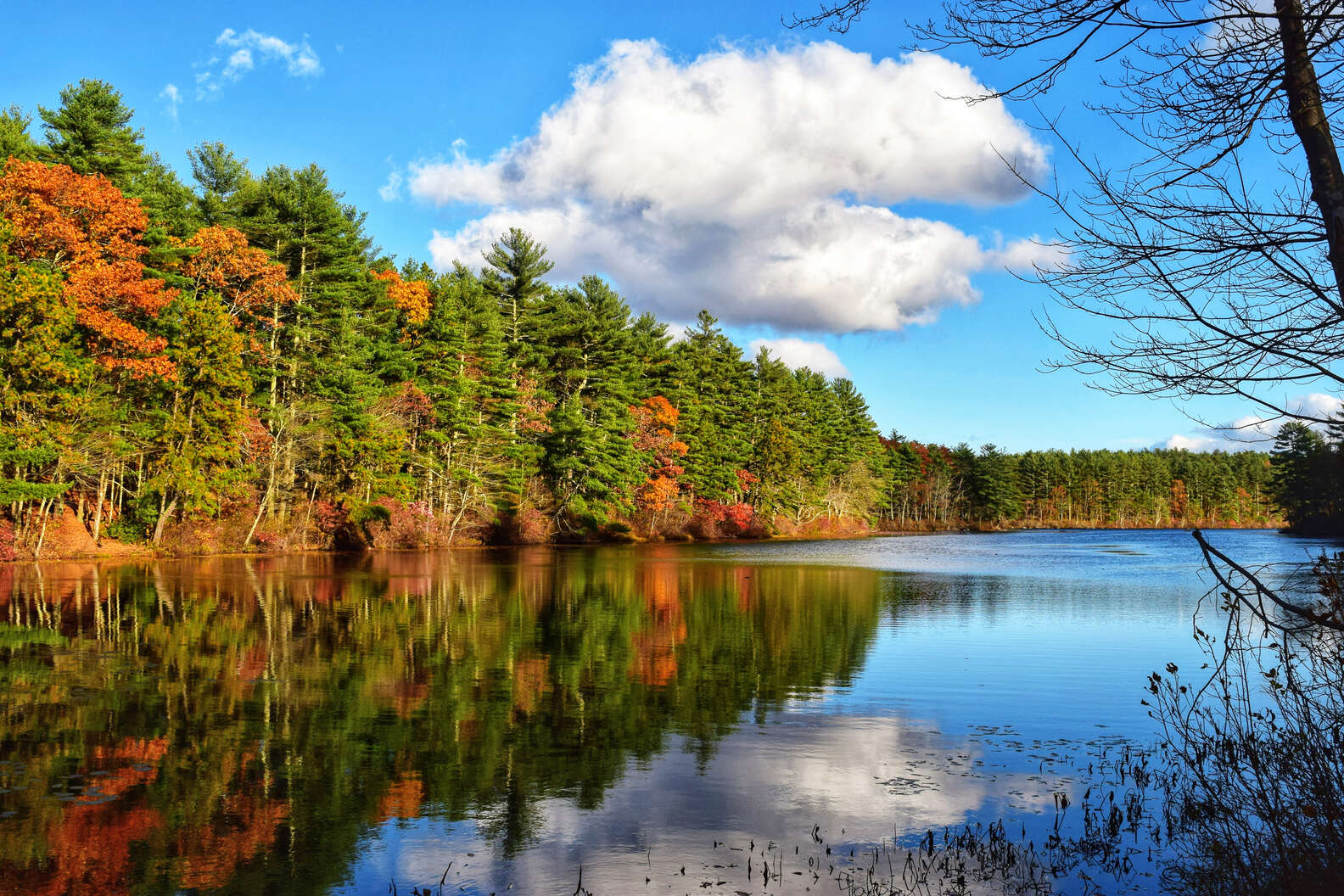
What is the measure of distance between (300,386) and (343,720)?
39256 millimetres

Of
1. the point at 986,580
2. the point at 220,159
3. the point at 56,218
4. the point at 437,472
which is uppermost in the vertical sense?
the point at 220,159

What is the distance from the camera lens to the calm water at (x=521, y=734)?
22.2ft

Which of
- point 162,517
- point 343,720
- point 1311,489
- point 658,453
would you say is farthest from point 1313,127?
point 1311,489

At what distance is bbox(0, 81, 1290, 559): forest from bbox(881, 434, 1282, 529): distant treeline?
4819cm

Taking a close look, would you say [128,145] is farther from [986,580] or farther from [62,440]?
[986,580]

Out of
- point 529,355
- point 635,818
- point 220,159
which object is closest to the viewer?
point 635,818

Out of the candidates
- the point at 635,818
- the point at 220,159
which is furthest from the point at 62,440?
the point at 635,818

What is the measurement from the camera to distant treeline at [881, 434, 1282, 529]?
413ft

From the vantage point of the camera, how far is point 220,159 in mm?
53031

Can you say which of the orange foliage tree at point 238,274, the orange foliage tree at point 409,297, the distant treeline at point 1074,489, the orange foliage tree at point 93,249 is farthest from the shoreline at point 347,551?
the distant treeline at point 1074,489

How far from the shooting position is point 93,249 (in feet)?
111

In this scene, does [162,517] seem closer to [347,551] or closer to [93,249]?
[347,551]

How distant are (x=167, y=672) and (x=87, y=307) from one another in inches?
1021

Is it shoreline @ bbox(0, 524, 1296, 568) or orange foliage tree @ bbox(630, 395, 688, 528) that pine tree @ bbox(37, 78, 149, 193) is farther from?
orange foliage tree @ bbox(630, 395, 688, 528)
